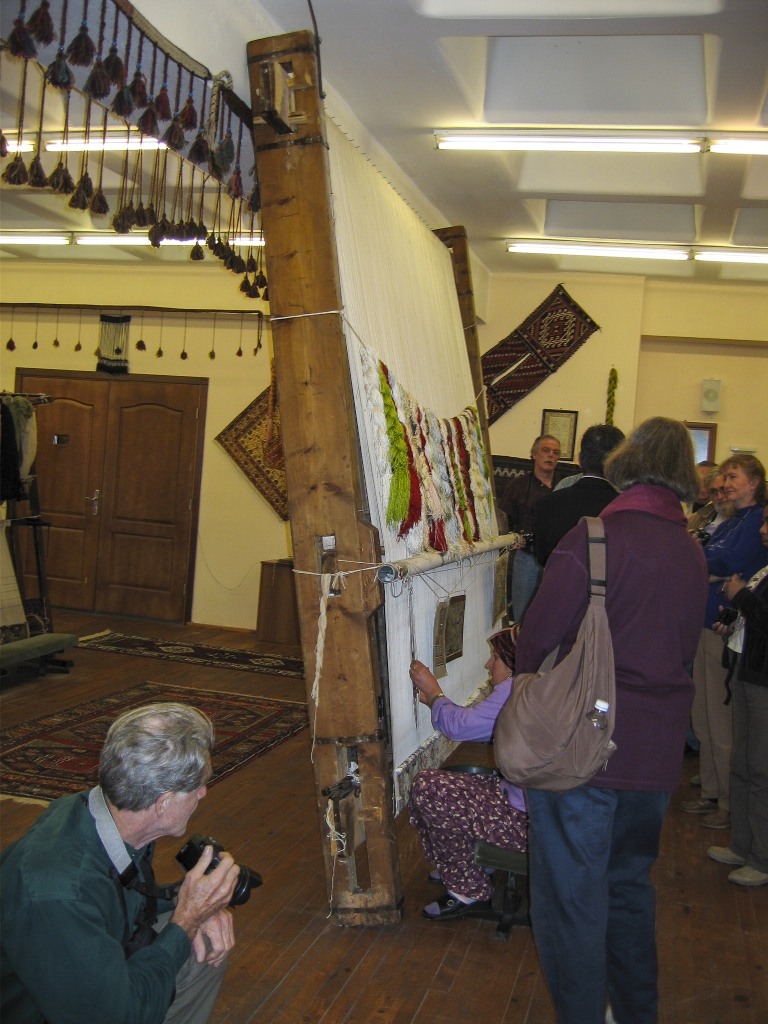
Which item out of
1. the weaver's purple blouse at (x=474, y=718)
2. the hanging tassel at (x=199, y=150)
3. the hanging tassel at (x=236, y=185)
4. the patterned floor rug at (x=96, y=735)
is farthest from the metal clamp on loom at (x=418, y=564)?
the patterned floor rug at (x=96, y=735)

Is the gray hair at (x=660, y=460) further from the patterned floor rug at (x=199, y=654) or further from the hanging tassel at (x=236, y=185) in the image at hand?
the patterned floor rug at (x=199, y=654)

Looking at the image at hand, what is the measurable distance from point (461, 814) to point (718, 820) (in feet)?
5.06

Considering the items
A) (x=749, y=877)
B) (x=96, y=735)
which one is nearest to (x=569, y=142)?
(x=749, y=877)

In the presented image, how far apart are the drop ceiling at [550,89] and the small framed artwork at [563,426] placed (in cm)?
155

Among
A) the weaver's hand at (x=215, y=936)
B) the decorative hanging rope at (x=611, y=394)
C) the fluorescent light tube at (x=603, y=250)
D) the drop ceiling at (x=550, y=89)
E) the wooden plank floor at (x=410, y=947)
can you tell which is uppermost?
the drop ceiling at (x=550, y=89)

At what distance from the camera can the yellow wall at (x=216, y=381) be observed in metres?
7.42

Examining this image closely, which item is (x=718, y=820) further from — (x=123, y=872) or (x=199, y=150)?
(x=199, y=150)

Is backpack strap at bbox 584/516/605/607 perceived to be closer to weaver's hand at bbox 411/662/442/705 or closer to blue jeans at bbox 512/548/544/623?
weaver's hand at bbox 411/662/442/705

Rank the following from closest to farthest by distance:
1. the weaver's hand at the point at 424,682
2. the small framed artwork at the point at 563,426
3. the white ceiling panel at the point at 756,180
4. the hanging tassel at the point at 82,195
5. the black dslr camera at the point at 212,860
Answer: the black dslr camera at the point at 212,860 < the hanging tassel at the point at 82,195 < the weaver's hand at the point at 424,682 < the white ceiling panel at the point at 756,180 < the small framed artwork at the point at 563,426

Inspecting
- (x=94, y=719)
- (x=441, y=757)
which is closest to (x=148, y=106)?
(x=441, y=757)

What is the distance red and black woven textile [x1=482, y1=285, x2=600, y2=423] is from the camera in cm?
706

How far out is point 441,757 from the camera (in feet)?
10.3

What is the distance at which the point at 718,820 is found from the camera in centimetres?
369

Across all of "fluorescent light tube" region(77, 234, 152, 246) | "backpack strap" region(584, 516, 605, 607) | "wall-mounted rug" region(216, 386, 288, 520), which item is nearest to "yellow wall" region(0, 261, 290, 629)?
"wall-mounted rug" region(216, 386, 288, 520)
